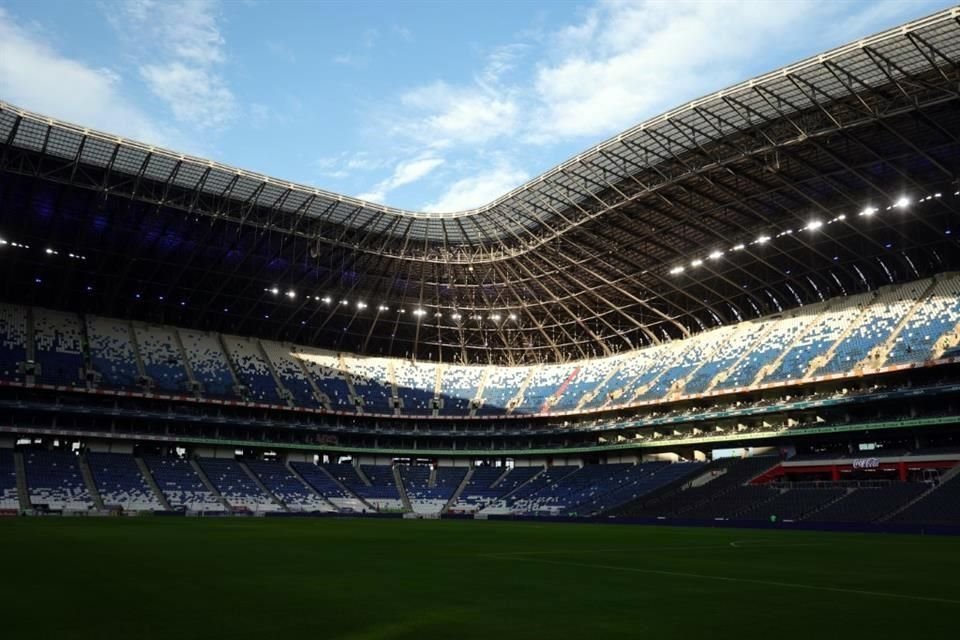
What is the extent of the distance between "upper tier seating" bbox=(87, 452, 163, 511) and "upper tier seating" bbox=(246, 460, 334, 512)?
12.5 meters

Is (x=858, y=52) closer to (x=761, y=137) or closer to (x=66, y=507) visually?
(x=761, y=137)

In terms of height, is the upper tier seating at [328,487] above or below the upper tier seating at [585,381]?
below

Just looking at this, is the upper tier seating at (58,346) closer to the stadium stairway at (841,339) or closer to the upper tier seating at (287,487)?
the upper tier seating at (287,487)

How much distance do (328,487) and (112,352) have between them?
27180 mm

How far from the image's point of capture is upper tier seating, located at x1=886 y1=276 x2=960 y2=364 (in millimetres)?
60344

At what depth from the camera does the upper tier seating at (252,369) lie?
8712 centimetres

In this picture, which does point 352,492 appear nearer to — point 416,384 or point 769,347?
point 416,384

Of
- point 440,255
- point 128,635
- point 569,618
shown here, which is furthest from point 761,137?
point 128,635

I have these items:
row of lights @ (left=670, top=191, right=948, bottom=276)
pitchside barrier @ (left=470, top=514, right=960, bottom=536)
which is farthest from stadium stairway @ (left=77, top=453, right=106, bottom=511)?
row of lights @ (left=670, top=191, right=948, bottom=276)

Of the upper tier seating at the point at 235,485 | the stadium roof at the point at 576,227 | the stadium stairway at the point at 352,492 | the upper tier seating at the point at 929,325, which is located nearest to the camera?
the stadium roof at the point at 576,227

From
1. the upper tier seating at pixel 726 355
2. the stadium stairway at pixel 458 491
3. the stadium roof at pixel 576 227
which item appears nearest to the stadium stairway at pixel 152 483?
the stadium roof at pixel 576 227

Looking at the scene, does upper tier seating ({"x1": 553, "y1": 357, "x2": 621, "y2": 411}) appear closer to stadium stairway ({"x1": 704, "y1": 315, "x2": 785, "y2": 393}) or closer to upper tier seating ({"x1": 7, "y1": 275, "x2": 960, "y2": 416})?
upper tier seating ({"x1": 7, "y1": 275, "x2": 960, "y2": 416})

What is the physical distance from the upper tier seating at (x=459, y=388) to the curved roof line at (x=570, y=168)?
80.9 ft

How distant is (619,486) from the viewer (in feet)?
252
